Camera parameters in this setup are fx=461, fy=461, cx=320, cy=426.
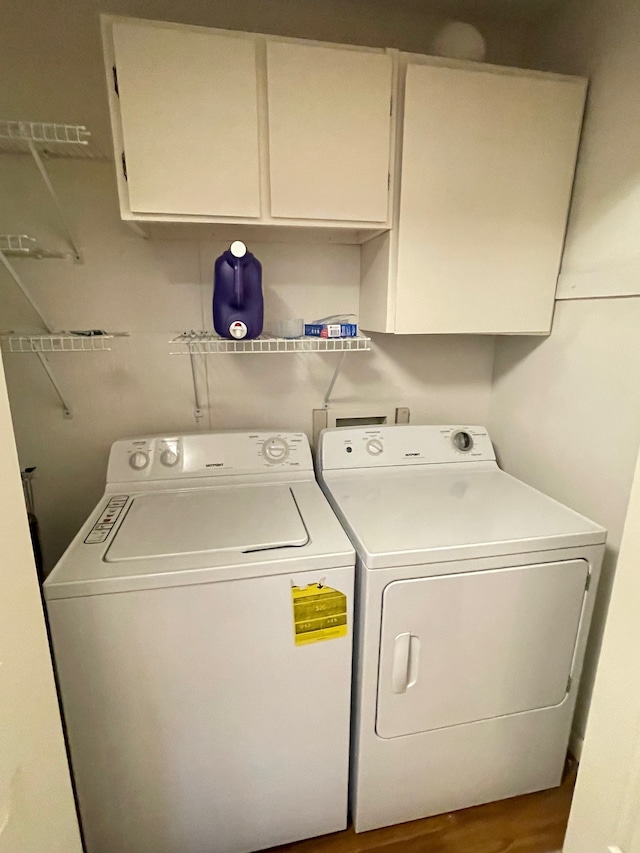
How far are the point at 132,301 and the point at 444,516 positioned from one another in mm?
1351

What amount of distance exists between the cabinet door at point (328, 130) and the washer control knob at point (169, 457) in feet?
2.93

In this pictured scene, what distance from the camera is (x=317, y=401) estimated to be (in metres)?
1.97

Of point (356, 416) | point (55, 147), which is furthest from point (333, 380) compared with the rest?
point (55, 147)

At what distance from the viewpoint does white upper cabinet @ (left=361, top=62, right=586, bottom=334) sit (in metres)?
1.41

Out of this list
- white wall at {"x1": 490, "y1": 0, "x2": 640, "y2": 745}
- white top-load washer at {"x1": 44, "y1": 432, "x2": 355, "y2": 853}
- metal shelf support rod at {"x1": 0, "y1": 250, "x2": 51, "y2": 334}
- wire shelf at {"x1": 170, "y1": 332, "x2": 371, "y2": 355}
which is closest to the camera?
white top-load washer at {"x1": 44, "y1": 432, "x2": 355, "y2": 853}

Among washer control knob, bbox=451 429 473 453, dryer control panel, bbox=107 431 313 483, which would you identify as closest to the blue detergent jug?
dryer control panel, bbox=107 431 313 483

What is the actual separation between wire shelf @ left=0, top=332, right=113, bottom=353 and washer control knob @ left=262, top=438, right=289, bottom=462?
64 cm

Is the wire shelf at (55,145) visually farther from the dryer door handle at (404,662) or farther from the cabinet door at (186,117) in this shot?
the dryer door handle at (404,662)

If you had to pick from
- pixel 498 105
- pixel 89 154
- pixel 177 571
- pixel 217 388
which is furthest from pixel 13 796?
pixel 498 105

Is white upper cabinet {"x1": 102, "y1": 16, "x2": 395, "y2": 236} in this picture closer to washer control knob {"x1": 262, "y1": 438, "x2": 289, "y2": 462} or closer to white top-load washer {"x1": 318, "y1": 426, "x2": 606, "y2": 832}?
washer control knob {"x1": 262, "y1": 438, "x2": 289, "y2": 462}

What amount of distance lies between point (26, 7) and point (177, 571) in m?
1.80

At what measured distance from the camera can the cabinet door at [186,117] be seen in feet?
3.99

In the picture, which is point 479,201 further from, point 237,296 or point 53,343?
point 53,343

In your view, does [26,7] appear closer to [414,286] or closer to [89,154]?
[89,154]
